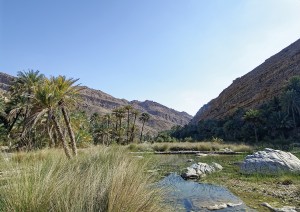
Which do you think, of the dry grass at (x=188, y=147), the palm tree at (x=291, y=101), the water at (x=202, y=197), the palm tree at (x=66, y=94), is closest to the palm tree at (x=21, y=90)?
the dry grass at (x=188, y=147)

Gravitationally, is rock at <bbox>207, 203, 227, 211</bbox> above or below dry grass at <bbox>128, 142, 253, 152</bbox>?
below

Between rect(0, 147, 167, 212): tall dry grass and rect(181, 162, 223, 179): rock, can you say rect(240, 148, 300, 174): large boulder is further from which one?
rect(0, 147, 167, 212): tall dry grass

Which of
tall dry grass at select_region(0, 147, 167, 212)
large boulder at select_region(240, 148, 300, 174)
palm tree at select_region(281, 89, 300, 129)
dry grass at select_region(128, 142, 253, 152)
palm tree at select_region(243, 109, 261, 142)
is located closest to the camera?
tall dry grass at select_region(0, 147, 167, 212)

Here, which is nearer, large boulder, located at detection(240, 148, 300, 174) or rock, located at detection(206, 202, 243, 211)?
rock, located at detection(206, 202, 243, 211)

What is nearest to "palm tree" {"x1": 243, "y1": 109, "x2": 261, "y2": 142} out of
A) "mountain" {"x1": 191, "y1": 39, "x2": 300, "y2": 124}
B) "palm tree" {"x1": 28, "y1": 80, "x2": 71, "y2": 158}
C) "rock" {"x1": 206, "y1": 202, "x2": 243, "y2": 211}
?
"mountain" {"x1": 191, "y1": 39, "x2": 300, "y2": 124}

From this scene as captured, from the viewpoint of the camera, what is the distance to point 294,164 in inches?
551

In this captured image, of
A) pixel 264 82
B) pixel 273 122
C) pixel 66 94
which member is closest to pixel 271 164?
pixel 66 94

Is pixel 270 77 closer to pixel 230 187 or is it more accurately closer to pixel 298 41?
pixel 298 41

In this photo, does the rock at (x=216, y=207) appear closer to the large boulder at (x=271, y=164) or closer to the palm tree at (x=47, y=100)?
the large boulder at (x=271, y=164)

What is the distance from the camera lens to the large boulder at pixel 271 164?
542 inches

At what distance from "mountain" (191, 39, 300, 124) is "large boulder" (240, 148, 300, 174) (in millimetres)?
53043

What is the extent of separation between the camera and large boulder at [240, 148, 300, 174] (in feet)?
45.2

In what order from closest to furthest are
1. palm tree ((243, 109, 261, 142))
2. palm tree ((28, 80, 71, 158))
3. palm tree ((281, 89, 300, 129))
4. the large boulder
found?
the large boulder < palm tree ((28, 80, 71, 158)) < palm tree ((281, 89, 300, 129)) < palm tree ((243, 109, 261, 142))

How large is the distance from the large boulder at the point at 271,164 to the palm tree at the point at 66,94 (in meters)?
8.87
